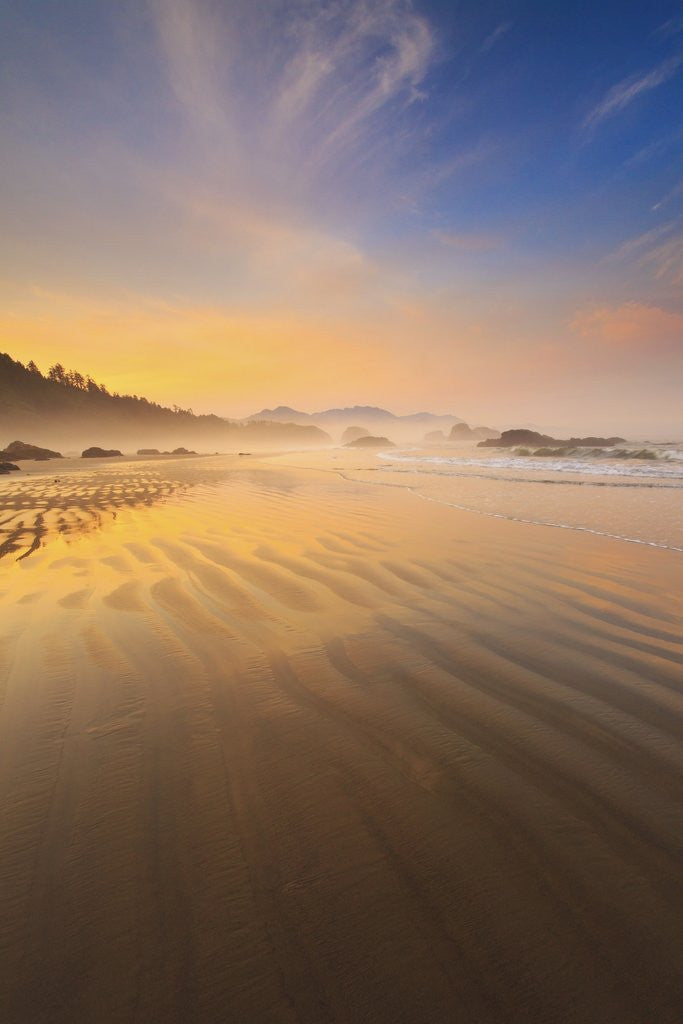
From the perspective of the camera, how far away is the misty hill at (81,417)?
2537 inches

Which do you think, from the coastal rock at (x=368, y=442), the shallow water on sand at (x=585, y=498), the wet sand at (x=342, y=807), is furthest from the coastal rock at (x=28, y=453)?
the coastal rock at (x=368, y=442)

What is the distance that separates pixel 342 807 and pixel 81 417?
88110 mm

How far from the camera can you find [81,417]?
246 feet

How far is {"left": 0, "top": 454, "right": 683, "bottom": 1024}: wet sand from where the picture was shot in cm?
107

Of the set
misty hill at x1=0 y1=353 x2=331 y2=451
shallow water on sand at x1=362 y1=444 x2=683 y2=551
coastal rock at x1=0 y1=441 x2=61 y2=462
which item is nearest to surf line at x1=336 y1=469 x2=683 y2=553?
shallow water on sand at x1=362 y1=444 x2=683 y2=551

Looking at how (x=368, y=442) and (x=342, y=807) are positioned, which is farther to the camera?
(x=368, y=442)

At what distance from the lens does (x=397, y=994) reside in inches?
41.0

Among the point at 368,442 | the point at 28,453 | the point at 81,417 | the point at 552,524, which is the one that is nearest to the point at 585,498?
the point at 552,524

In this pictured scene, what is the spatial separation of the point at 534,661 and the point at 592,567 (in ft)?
7.86

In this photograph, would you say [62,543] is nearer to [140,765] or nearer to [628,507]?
[140,765]

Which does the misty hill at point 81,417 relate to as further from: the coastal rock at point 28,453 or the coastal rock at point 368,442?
the coastal rock at point 28,453

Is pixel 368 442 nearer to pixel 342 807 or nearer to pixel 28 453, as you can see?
pixel 28 453

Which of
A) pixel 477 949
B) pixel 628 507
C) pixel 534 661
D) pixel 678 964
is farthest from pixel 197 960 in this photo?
pixel 628 507

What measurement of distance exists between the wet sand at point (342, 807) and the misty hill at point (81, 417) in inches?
2740
